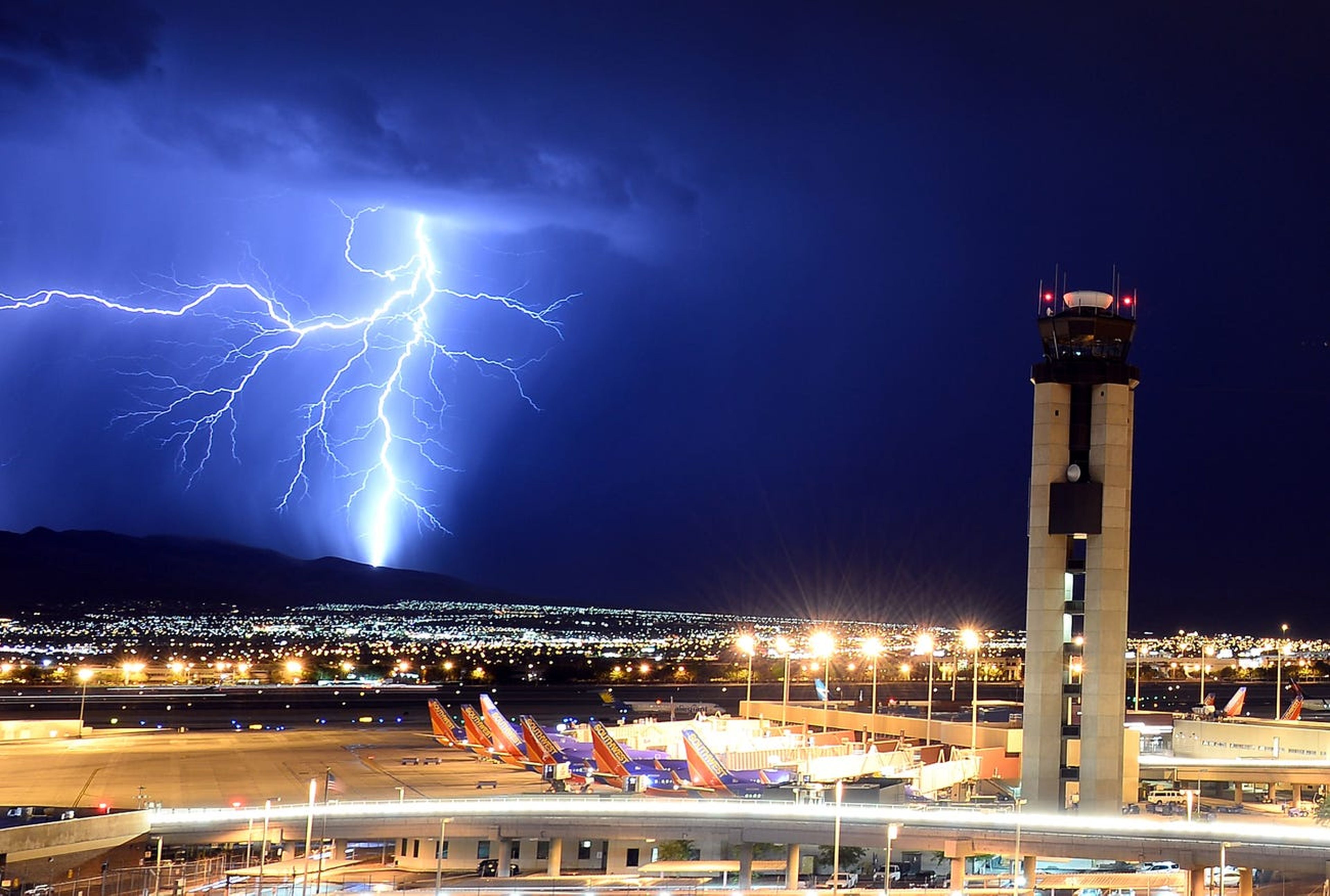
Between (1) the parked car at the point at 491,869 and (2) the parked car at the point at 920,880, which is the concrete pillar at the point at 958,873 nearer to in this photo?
(2) the parked car at the point at 920,880

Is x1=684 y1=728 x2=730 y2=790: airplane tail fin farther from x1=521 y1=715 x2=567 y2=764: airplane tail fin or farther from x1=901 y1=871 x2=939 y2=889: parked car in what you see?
x1=901 y1=871 x2=939 y2=889: parked car

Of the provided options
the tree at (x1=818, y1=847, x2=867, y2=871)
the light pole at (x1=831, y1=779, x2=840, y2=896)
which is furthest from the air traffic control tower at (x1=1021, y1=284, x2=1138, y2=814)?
the light pole at (x1=831, y1=779, x2=840, y2=896)

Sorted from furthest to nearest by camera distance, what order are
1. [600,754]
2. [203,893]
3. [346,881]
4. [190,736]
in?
[190,736]
[600,754]
[346,881]
[203,893]

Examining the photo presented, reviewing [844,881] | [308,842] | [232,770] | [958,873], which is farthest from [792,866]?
[232,770]

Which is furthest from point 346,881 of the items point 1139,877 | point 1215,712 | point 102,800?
point 1215,712

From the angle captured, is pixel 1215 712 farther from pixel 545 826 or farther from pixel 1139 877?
pixel 545 826

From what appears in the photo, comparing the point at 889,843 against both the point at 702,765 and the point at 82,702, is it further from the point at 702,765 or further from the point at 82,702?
the point at 82,702
